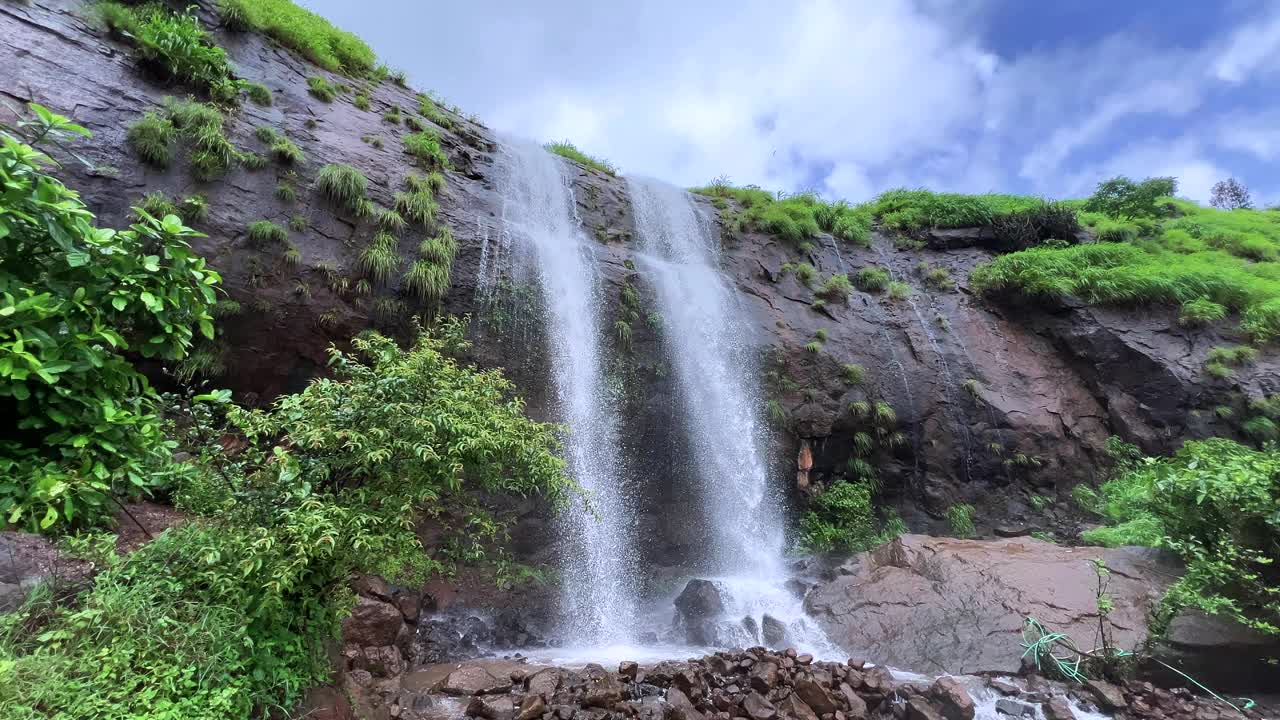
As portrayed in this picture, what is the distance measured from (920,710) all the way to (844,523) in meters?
6.63

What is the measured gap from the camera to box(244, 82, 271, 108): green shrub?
10.2m

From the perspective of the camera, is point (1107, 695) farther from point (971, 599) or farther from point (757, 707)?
point (757, 707)

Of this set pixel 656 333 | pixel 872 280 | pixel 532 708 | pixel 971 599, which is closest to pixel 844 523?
pixel 971 599

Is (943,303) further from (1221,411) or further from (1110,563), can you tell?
(1110,563)

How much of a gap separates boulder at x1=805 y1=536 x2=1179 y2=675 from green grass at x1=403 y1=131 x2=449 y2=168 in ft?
35.3

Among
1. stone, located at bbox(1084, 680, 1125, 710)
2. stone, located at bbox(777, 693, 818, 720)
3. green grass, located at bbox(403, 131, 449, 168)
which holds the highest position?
green grass, located at bbox(403, 131, 449, 168)

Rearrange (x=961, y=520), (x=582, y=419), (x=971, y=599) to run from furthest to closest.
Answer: (x=961, y=520), (x=582, y=419), (x=971, y=599)

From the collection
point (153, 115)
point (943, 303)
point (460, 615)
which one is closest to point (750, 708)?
point (460, 615)

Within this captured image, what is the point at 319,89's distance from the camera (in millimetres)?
11445

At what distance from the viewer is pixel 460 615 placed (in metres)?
8.02

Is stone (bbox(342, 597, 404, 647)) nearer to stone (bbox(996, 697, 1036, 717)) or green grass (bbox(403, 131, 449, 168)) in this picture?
stone (bbox(996, 697, 1036, 717))

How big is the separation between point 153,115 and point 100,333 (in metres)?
7.17

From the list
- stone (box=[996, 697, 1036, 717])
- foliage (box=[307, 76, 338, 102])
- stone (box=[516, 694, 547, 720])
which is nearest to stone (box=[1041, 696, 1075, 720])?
stone (box=[996, 697, 1036, 717])

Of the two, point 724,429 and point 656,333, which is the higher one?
point 656,333
